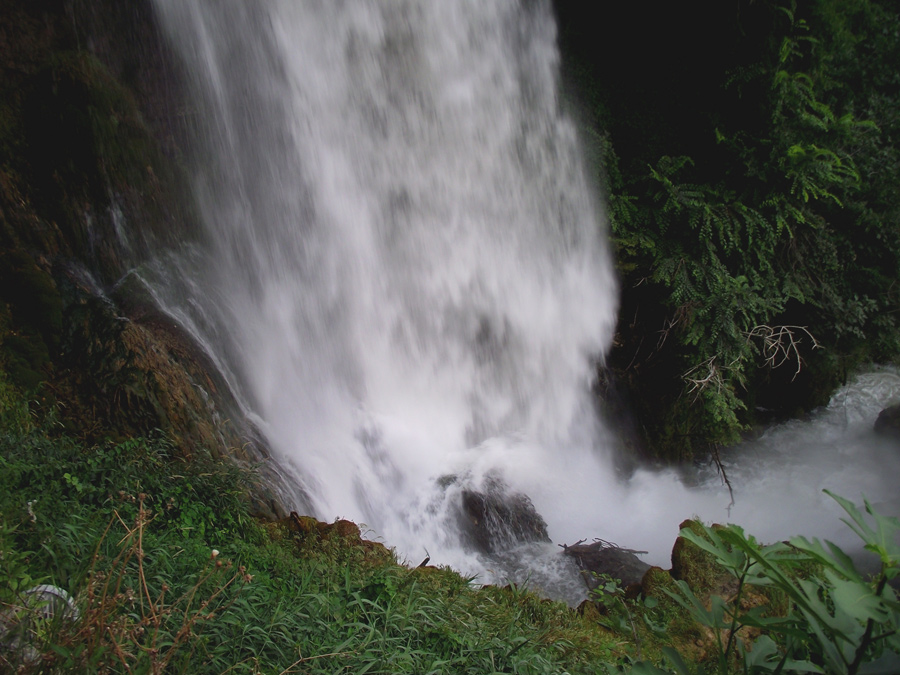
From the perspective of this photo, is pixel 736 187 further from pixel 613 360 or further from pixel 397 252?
pixel 397 252

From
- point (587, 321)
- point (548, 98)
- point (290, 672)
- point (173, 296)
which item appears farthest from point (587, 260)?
point (290, 672)

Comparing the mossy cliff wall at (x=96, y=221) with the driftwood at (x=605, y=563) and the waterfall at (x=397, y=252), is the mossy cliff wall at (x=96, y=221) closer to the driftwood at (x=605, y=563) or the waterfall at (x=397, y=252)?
the waterfall at (x=397, y=252)

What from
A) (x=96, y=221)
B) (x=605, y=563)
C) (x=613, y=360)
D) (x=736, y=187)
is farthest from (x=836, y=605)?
(x=736, y=187)

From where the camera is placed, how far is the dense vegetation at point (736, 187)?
6.52m

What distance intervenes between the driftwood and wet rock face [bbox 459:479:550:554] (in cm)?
40

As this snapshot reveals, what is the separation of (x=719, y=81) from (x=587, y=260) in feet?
8.75

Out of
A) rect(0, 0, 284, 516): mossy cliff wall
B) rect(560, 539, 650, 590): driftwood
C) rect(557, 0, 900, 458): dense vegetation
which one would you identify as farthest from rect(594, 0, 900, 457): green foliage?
rect(0, 0, 284, 516): mossy cliff wall

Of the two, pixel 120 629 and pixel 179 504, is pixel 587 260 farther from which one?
pixel 120 629

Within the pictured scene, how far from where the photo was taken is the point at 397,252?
6293 millimetres

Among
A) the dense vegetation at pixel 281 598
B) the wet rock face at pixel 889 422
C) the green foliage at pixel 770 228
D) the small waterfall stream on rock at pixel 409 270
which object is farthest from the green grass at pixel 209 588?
the wet rock face at pixel 889 422

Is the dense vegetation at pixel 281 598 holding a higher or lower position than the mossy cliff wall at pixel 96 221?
lower

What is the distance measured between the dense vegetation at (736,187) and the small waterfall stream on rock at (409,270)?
61 centimetres

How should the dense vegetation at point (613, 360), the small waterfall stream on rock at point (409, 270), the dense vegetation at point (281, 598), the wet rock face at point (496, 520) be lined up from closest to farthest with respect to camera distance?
1. the dense vegetation at point (281, 598)
2. the dense vegetation at point (613, 360)
3. the small waterfall stream on rock at point (409, 270)
4. the wet rock face at point (496, 520)

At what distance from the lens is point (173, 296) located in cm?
464
